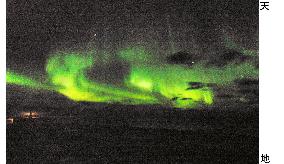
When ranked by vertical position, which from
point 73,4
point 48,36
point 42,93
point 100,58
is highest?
point 73,4

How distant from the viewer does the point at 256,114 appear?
2166 mm

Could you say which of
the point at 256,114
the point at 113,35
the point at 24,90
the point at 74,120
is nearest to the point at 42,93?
the point at 24,90

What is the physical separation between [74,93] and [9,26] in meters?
0.57

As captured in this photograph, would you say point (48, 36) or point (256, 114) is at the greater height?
point (48, 36)

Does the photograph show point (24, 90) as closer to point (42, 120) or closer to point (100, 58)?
point (42, 120)

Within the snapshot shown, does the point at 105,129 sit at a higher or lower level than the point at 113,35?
lower

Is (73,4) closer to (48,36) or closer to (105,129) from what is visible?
(48,36)

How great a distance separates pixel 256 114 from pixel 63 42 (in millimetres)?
1228

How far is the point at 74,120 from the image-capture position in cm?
222

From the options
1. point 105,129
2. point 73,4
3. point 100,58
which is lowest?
point 105,129
